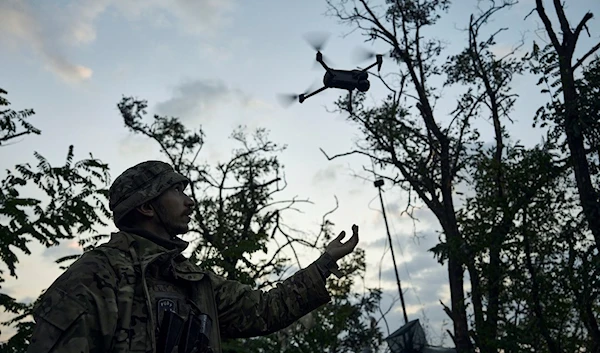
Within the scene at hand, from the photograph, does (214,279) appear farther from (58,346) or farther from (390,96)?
(390,96)

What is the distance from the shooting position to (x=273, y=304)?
348cm

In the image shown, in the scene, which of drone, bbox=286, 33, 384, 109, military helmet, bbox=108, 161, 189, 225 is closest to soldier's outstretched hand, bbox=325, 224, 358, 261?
military helmet, bbox=108, 161, 189, 225

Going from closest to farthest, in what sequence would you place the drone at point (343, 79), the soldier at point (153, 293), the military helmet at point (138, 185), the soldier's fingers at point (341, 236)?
the soldier at point (153, 293) → the military helmet at point (138, 185) → the soldier's fingers at point (341, 236) → the drone at point (343, 79)

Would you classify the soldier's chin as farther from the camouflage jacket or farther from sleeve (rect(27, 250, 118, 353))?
sleeve (rect(27, 250, 118, 353))

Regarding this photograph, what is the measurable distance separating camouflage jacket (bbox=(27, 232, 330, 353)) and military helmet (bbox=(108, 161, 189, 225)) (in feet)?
0.56

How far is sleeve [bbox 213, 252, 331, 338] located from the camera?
3.44m

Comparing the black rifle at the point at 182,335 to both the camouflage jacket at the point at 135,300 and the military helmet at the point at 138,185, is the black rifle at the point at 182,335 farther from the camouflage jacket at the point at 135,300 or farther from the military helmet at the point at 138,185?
the military helmet at the point at 138,185

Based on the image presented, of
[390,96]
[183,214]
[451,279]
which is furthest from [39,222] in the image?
[390,96]

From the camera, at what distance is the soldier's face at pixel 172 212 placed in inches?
136

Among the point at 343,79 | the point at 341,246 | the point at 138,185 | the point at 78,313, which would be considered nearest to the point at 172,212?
the point at 138,185

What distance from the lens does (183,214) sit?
3.50 m

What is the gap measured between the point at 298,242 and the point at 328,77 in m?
11.1

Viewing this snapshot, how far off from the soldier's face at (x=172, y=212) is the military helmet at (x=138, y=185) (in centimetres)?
5

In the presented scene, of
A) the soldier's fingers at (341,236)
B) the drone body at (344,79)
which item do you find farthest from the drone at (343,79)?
the soldier's fingers at (341,236)
